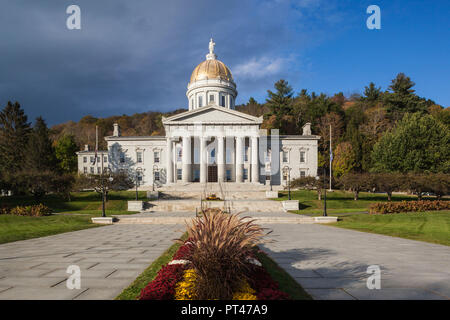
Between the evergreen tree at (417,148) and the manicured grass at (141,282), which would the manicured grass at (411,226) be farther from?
the evergreen tree at (417,148)

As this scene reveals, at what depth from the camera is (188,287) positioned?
15.2 feet

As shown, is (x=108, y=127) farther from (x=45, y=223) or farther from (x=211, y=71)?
(x=45, y=223)

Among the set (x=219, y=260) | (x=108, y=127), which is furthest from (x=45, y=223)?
(x=108, y=127)

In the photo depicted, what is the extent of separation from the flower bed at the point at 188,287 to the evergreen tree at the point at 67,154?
253 feet

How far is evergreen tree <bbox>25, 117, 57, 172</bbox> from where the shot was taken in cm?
4972

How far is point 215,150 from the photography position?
56.2 meters

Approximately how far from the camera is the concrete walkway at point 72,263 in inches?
227

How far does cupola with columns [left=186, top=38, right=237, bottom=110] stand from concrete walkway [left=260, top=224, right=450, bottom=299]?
54.8m

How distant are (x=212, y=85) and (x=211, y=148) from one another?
692 inches

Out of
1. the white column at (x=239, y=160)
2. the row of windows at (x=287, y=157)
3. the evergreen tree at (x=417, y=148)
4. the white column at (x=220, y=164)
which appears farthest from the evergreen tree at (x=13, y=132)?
the evergreen tree at (x=417, y=148)

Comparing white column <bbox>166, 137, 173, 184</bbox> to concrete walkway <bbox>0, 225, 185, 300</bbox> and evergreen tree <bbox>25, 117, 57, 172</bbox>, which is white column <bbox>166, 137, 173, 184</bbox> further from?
concrete walkway <bbox>0, 225, 185, 300</bbox>

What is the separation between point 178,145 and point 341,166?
1478 inches
